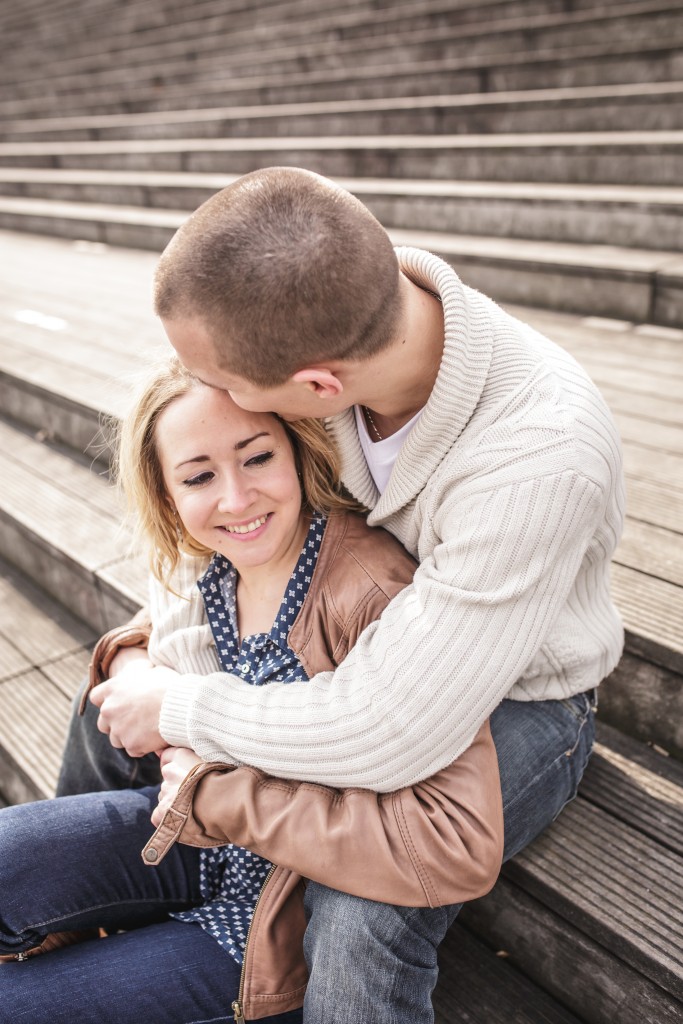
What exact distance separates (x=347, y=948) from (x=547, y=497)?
A: 636mm

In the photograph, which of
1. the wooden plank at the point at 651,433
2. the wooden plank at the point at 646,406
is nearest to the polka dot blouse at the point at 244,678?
the wooden plank at the point at 651,433

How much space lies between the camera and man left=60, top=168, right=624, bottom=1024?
1092mm

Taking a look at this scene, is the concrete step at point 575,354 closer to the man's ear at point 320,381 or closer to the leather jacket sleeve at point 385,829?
the man's ear at point 320,381

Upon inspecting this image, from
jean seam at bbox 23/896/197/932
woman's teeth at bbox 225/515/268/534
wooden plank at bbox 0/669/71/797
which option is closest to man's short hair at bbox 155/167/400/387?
Answer: woman's teeth at bbox 225/515/268/534

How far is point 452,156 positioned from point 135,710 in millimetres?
3503

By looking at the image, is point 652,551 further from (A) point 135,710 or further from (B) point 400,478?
(A) point 135,710

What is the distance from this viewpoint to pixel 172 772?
134 cm

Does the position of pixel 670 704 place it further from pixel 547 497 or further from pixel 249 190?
pixel 249 190

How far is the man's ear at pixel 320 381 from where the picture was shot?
1152mm

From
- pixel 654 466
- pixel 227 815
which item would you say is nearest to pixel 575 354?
pixel 654 466

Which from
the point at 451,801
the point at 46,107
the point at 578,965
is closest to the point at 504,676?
the point at 451,801

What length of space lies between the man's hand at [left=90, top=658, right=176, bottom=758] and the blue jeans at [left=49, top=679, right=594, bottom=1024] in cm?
38

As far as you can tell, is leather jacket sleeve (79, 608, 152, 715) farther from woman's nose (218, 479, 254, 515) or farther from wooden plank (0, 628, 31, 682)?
wooden plank (0, 628, 31, 682)

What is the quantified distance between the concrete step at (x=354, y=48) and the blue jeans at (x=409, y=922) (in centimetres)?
371
